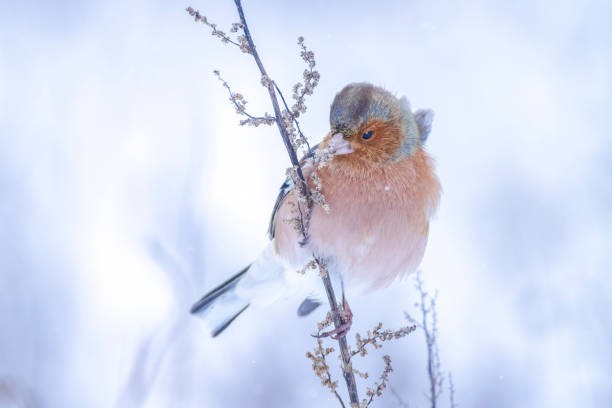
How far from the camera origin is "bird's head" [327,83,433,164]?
316 cm

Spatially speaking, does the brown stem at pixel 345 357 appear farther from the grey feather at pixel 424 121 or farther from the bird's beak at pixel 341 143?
the grey feather at pixel 424 121

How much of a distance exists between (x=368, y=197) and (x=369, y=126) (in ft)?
1.15

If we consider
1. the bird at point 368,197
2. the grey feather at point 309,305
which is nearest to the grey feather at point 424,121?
the bird at point 368,197

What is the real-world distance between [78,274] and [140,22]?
11.7 feet

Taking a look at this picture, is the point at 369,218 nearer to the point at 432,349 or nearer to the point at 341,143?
the point at 341,143

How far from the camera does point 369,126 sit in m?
3.25

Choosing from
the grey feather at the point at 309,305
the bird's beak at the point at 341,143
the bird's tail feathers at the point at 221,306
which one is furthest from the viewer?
the grey feather at the point at 309,305

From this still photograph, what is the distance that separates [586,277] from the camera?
614 cm

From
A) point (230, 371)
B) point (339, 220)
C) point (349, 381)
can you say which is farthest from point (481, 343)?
point (349, 381)

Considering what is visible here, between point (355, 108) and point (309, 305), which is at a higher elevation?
point (355, 108)

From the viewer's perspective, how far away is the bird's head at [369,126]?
3.16 metres

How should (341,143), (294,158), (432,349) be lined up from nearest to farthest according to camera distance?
1. (294,158)
2. (432,349)
3. (341,143)

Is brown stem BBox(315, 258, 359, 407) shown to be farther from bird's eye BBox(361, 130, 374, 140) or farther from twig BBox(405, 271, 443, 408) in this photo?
bird's eye BBox(361, 130, 374, 140)

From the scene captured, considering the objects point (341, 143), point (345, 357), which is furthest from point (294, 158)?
point (341, 143)
